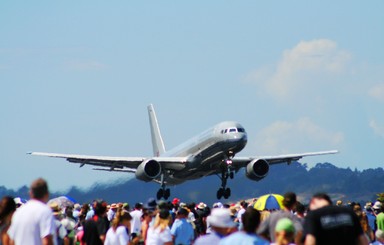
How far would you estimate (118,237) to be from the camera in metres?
15.5

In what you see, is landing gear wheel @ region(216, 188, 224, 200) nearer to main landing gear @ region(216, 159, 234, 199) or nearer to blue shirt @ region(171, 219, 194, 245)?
main landing gear @ region(216, 159, 234, 199)

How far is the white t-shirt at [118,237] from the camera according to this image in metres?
15.4

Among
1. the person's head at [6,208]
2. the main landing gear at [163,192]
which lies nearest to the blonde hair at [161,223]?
the person's head at [6,208]

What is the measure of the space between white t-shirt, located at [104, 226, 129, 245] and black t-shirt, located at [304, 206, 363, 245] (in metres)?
4.87

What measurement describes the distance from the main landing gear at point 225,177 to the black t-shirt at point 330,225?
41965mm

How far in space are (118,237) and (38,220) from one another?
3.87 metres

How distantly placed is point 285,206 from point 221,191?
4593 centimetres

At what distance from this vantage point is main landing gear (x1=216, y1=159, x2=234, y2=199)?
5369 cm

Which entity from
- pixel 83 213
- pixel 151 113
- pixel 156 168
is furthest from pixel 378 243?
pixel 151 113

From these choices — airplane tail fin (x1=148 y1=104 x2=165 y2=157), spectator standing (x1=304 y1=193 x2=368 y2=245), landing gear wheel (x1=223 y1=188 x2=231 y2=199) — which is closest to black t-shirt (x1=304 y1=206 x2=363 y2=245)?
spectator standing (x1=304 y1=193 x2=368 y2=245)

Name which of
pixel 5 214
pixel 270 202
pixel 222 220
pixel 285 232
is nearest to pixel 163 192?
pixel 270 202

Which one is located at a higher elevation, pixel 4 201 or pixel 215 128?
pixel 215 128

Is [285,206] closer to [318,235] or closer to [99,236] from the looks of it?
[318,235]

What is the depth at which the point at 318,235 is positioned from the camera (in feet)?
Result: 36.6
